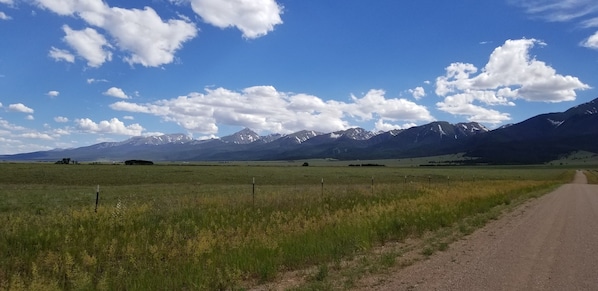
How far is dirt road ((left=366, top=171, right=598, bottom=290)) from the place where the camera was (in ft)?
27.1

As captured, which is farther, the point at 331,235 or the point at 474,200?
the point at 474,200

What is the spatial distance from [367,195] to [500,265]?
15.5 m

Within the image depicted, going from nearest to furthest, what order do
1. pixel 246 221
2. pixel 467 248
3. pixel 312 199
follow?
pixel 467 248
pixel 246 221
pixel 312 199

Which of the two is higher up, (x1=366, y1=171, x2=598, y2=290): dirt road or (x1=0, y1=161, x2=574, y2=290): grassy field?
(x1=0, y1=161, x2=574, y2=290): grassy field

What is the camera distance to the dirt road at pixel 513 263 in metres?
8.27

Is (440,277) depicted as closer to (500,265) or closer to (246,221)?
(500,265)

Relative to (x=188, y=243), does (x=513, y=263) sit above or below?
below

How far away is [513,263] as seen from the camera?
10.0m

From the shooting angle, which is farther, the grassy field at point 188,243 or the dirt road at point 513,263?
the grassy field at point 188,243

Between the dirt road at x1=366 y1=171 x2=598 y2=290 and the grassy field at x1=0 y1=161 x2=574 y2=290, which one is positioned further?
the grassy field at x1=0 y1=161 x2=574 y2=290

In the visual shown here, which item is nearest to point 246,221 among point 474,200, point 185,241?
point 185,241

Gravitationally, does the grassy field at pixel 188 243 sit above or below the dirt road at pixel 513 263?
above

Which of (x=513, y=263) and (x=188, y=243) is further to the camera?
(x=188, y=243)

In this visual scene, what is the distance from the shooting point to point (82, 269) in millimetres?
9445
